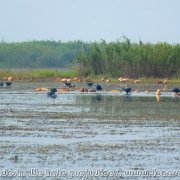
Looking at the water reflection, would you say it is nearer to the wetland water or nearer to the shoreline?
the wetland water

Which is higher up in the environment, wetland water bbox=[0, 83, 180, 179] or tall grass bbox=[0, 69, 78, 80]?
tall grass bbox=[0, 69, 78, 80]

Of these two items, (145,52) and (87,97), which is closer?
(87,97)

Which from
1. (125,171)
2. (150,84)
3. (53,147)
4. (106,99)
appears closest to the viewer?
(125,171)

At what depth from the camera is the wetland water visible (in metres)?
14.0

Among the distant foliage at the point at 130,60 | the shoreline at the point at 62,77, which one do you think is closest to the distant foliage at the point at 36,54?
the shoreline at the point at 62,77

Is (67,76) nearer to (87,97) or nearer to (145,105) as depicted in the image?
(87,97)

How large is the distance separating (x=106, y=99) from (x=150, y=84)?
1220 cm

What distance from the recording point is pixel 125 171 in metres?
13.2

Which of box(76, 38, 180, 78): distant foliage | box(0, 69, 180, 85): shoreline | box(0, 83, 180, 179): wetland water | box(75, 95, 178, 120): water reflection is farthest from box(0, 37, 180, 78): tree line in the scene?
box(0, 83, 180, 179): wetland water

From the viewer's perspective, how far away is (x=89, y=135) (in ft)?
57.8

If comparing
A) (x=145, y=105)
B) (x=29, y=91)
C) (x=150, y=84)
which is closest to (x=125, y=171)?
(x=145, y=105)

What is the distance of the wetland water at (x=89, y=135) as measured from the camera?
45.9 feet

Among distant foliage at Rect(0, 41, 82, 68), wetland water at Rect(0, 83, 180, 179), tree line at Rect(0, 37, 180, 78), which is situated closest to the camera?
wetland water at Rect(0, 83, 180, 179)

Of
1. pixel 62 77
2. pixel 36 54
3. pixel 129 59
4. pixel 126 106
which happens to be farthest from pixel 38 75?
pixel 126 106
